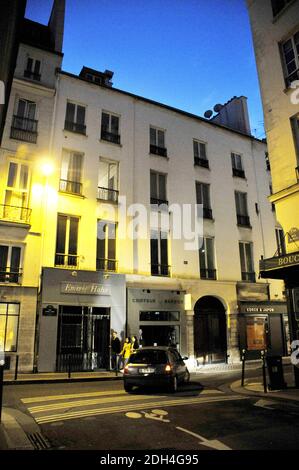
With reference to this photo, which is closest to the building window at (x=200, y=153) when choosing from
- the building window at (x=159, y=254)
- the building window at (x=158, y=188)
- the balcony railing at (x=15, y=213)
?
the building window at (x=158, y=188)

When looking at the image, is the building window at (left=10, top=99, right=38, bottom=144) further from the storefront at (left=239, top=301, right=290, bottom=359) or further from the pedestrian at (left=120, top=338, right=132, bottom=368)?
the storefront at (left=239, top=301, right=290, bottom=359)

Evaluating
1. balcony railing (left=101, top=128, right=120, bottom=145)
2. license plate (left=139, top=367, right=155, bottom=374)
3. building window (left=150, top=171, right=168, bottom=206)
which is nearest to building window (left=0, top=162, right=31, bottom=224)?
balcony railing (left=101, top=128, right=120, bottom=145)

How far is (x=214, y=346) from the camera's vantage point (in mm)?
20109

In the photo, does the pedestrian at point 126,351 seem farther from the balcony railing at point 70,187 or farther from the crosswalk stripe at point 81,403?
the balcony railing at point 70,187

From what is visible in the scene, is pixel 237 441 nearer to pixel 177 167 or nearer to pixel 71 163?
pixel 71 163

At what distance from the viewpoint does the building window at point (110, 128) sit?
19688mm

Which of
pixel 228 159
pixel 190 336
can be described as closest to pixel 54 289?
pixel 190 336

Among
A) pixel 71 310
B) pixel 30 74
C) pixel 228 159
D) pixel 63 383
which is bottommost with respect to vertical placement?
pixel 63 383

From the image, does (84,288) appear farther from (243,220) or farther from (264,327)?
(243,220)

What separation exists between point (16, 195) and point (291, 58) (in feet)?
44.0

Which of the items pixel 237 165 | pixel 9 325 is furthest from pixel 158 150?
pixel 9 325

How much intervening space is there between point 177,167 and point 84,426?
56.3 feet

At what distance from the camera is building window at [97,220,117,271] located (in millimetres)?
17781

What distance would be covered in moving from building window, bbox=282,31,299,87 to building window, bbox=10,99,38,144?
40.0ft
